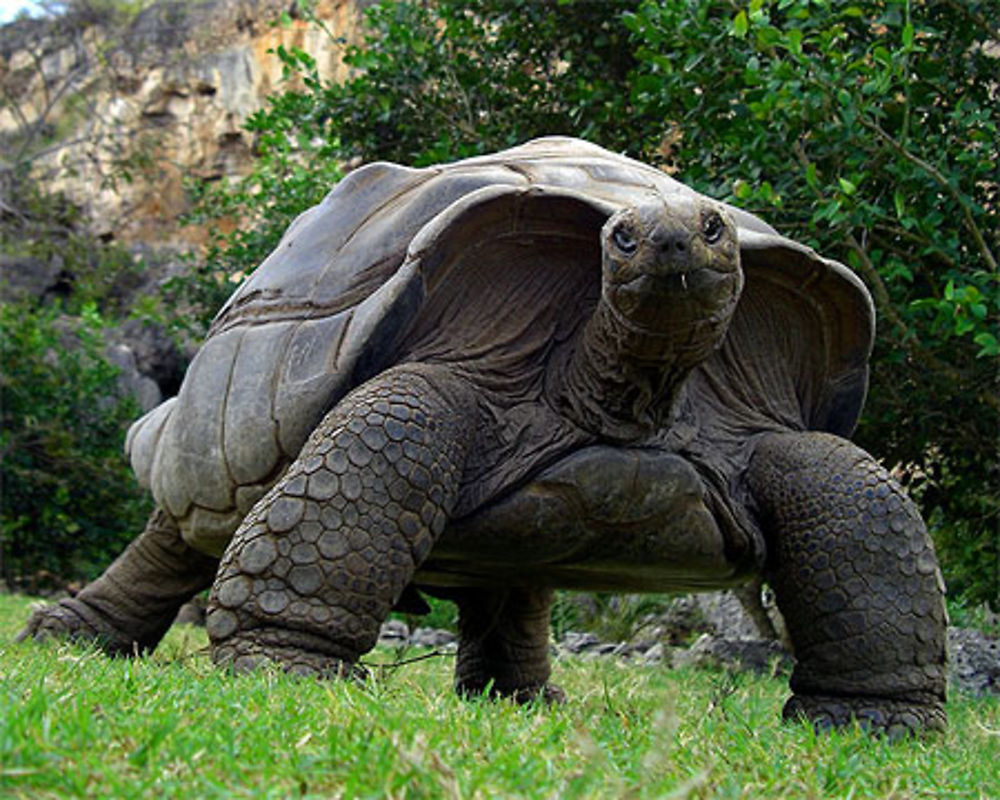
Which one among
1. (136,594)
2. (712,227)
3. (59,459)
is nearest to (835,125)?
(712,227)

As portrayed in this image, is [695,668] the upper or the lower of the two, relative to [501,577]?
lower

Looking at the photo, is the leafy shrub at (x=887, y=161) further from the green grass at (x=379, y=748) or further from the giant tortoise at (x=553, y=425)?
the green grass at (x=379, y=748)

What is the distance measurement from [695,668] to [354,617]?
369 cm

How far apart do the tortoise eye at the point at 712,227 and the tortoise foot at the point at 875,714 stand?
0.97 meters

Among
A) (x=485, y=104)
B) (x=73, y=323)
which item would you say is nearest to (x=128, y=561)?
(x=485, y=104)

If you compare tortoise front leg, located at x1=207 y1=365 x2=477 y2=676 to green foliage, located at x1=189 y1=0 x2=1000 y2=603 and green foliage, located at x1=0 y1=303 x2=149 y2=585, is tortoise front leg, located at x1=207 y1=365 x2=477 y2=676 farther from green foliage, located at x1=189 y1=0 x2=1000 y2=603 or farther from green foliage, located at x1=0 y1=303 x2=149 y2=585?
green foliage, located at x1=0 y1=303 x2=149 y2=585

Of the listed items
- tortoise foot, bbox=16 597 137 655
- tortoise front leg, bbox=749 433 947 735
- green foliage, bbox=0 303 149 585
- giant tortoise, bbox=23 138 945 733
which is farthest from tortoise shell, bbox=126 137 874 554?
green foliage, bbox=0 303 149 585

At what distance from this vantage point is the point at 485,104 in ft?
22.2

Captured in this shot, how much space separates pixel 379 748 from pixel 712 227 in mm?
1346

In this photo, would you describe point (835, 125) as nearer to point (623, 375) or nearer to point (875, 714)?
point (623, 375)

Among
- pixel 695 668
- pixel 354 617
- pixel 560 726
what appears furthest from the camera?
pixel 695 668

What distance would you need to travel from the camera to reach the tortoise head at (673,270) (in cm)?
228

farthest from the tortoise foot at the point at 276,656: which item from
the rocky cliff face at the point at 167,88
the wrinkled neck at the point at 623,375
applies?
the rocky cliff face at the point at 167,88

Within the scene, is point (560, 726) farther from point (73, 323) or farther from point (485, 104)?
point (73, 323)
